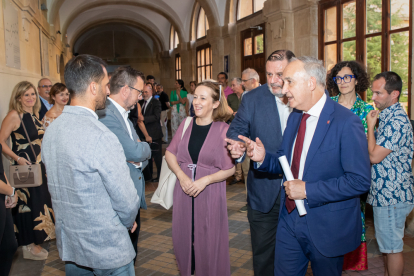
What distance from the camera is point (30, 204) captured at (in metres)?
3.75

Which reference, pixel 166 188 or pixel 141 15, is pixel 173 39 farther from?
pixel 166 188

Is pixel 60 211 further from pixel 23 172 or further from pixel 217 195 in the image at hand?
pixel 23 172

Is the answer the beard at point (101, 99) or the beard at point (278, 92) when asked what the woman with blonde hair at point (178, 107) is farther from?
the beard at point (101, 99)

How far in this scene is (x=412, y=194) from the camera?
2.75 metres

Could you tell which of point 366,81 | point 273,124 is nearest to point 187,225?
point 273,124

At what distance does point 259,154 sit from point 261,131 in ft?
1.61

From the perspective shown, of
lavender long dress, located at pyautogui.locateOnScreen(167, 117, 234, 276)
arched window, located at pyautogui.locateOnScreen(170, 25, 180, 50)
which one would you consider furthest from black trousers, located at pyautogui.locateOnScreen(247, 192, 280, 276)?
arched window, located at pyautogui.locateOnScreen(170, 25, 180, 50)

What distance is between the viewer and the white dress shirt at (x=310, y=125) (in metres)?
1.91

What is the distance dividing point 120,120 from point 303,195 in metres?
1.39

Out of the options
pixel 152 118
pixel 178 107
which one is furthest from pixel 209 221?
pixel 178 107

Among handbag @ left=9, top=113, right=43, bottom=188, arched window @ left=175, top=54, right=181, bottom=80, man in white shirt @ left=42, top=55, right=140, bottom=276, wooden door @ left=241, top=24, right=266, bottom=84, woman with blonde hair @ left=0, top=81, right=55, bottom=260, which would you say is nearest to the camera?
man in white shirt @ left=42, top=55, right=140, bottom=276

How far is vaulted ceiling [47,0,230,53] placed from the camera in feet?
39.9

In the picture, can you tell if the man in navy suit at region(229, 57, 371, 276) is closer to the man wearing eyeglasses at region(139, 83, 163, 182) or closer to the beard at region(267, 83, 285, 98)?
the beard at region(267, 83, 285, 98)

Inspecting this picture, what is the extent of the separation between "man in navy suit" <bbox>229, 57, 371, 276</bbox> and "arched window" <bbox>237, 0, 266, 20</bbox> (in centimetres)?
897
